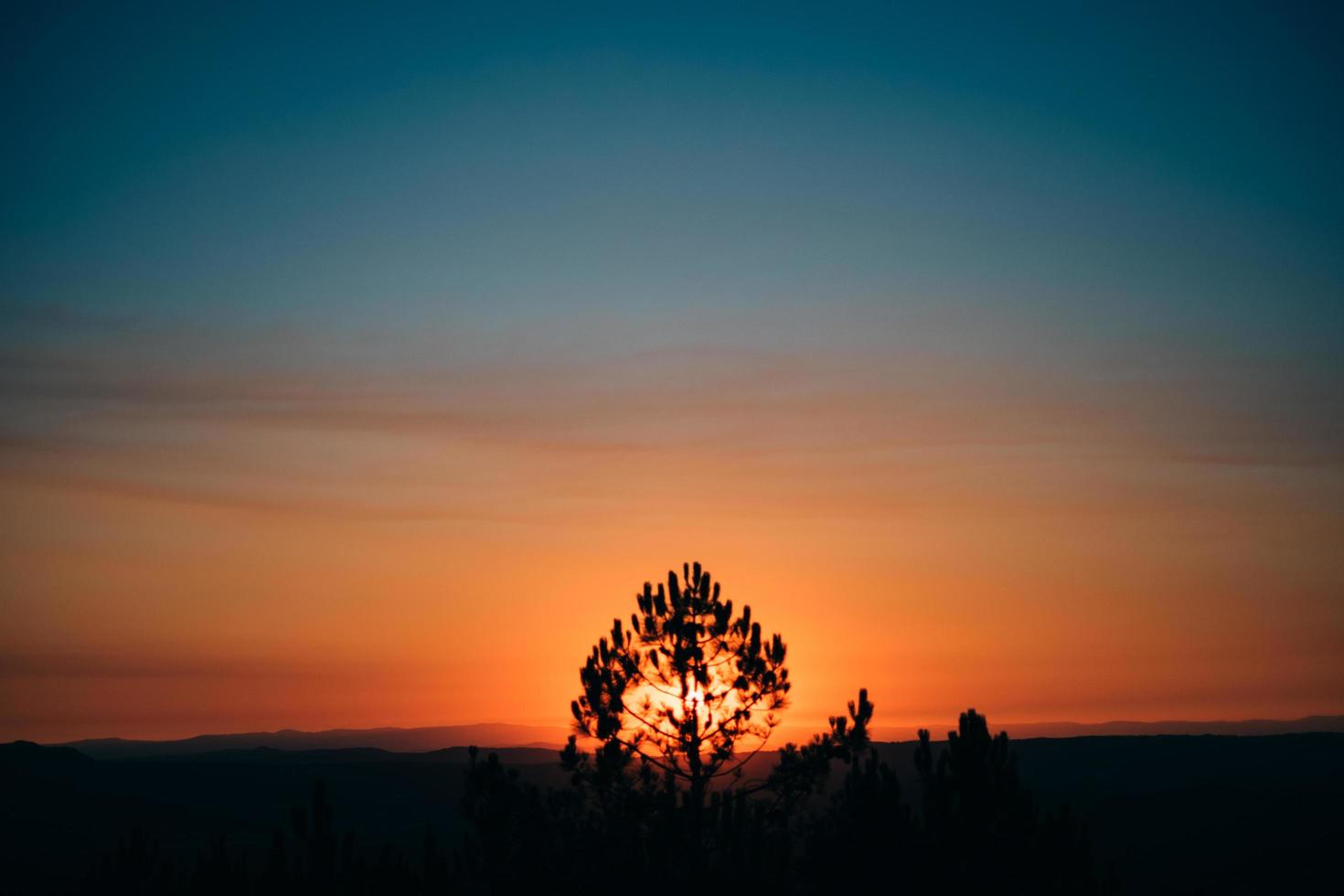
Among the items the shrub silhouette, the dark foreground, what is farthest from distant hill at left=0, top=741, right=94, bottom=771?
the shrub silhouette

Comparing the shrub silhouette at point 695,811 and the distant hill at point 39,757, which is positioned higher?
the shrub silhouette at point 695,811

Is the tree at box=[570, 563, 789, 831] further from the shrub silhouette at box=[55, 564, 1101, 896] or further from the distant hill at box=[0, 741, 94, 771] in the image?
the distant hill at box=[0, 741, 94, 771]

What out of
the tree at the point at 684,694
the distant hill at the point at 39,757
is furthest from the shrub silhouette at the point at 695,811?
the distant hill at the point at 39,757

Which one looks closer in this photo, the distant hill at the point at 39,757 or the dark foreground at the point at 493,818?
the dark foreground at the point at 493,818

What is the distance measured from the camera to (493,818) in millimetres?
25938

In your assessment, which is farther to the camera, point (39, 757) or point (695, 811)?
point (39, 757)

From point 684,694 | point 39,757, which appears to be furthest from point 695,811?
point 39,757

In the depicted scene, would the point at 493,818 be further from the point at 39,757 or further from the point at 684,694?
the point at 39,757

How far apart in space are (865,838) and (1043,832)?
3.51 metres

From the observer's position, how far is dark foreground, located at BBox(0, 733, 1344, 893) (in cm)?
2191

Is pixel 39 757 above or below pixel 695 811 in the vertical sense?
below

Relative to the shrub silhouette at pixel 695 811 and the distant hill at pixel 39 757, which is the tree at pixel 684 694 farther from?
the distant hill at pixel 39 757

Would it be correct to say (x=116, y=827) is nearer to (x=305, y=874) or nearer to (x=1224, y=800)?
(x=1224, y=800)

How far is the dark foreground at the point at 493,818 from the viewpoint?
21906 millimetres
